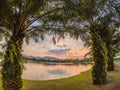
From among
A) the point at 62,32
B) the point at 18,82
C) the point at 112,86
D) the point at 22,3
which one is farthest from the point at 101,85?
the point at 22,3

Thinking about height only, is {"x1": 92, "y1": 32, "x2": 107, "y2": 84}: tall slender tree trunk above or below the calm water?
above

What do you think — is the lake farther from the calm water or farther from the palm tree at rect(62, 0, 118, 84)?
the palm tree at rect(62, 0, 118, 84)

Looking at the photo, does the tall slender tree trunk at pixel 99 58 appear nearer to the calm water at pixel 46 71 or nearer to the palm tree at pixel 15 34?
the palm tree at pixel 15 34

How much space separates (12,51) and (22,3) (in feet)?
8.36

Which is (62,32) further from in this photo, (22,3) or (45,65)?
(45,65)

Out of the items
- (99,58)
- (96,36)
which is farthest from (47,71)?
(96,36)

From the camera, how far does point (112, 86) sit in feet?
49.8

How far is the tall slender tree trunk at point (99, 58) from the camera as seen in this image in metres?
15.9

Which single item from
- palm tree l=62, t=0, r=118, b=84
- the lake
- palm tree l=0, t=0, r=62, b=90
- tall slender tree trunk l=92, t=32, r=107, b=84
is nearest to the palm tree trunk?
palm tree l=0, t=0, r=62, b=90

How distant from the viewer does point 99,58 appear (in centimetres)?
1602

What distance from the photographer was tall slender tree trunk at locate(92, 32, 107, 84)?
1588 centimetres

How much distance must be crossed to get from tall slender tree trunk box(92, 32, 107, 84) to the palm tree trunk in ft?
Answer: 19.6

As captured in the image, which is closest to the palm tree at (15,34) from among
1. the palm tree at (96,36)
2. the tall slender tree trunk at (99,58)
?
the palm tree at (96,36)

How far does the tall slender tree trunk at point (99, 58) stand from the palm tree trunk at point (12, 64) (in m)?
5.97
